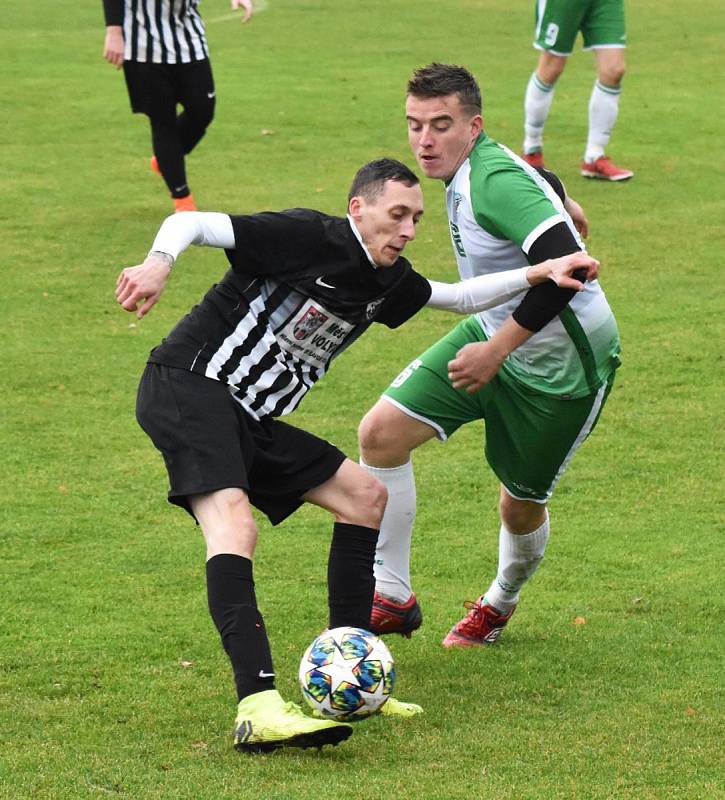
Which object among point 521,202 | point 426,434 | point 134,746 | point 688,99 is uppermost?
point 521,202

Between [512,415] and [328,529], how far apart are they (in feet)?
5.29

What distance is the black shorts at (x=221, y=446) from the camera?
479cm

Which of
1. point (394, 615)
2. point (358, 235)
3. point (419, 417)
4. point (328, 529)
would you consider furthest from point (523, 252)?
point (328, 529)

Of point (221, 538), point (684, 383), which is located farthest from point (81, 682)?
point (684, 383)

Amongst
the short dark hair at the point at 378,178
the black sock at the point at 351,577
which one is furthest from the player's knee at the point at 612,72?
the black sock at the point at 351,577

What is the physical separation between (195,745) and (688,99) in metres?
13.4

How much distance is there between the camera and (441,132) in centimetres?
556

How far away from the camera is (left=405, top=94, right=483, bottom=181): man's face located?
18.2 feet

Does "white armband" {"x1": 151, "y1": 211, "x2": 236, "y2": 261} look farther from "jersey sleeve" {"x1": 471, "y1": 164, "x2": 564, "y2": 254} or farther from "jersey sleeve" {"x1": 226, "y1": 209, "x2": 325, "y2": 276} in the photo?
"jersey sleeve" {"x1": 471, "y1": 164, "x2": 564, "y2": 254}

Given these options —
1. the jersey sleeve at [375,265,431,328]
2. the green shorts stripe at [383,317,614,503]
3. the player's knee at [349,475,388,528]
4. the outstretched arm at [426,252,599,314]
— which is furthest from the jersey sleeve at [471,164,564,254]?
the player's knee at [349,475,388,528]

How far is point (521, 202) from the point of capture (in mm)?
5281

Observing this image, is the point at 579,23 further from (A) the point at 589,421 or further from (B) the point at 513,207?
(B) the point at 513,207

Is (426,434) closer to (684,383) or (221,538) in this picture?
(221,538)

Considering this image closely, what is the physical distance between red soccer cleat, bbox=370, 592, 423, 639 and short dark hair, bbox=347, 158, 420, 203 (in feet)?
5.35
